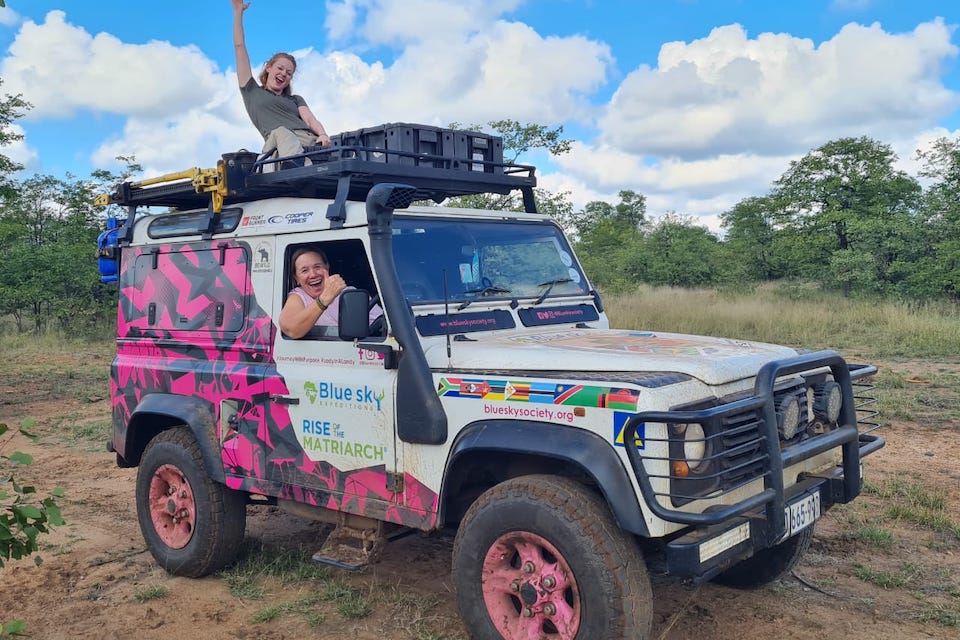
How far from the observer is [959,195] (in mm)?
20844

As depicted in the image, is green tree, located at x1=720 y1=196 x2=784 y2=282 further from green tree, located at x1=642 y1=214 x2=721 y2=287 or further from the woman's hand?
the woman's hand

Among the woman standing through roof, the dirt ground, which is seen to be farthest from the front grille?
the woman standing through roof

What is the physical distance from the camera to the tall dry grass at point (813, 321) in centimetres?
1420

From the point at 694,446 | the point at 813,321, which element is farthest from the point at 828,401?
the point at 813,321

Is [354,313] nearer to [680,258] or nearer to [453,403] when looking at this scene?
[453,403]

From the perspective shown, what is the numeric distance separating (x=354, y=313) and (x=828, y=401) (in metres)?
2.30

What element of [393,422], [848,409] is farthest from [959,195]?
[393,422]

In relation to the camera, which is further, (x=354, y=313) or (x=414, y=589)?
(x=414, y=589)

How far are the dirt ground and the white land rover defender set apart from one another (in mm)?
322

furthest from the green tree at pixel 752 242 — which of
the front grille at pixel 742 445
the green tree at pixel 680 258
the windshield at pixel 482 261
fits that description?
the front grille at pixel 742 445

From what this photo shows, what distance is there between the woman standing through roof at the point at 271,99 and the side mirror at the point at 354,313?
5.54 ft

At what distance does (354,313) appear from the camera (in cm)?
390

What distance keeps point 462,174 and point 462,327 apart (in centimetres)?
117

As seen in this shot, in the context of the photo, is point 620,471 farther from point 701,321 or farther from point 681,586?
point 701,321
